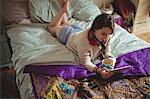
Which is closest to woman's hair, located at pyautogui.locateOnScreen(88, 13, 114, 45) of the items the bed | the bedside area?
the bed

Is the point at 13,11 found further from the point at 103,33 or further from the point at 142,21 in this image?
the point at 142,21

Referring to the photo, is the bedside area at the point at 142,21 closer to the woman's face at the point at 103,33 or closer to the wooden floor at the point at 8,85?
the woman's face at the point at 103,33

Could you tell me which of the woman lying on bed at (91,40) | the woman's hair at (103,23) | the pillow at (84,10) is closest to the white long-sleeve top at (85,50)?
the woman lying on bed at (91,40)

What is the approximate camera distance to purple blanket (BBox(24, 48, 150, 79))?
1.67m

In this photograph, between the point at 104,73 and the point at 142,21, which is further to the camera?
the point at 142,21

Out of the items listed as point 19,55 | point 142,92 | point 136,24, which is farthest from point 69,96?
point 136,24

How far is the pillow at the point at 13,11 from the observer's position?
2.32m

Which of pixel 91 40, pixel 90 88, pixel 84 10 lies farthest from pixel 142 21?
pixel 90 88

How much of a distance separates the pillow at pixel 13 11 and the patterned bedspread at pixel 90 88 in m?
0.82

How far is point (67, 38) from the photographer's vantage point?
2.06 metres

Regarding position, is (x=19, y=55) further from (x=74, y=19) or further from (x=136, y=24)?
(x=136, y=24)

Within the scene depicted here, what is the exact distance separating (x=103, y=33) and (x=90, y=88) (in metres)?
0.40

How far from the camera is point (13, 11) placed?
7.64 feet

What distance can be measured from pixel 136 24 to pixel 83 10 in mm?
920
